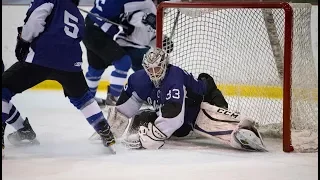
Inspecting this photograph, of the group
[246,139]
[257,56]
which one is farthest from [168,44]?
[246,139]

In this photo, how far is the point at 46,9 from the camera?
2602 mm

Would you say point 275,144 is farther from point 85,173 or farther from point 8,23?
point 8,23

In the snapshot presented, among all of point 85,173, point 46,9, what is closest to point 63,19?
point 46,9

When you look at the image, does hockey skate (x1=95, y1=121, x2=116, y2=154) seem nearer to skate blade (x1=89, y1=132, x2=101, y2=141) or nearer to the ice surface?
the ice surface

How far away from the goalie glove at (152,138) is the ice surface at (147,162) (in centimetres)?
4

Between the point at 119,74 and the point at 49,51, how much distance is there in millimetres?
1603

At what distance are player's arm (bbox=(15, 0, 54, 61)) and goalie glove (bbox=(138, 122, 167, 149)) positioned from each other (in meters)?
0.62

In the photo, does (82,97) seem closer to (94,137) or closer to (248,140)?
(94,137)

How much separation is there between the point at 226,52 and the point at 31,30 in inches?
47.7

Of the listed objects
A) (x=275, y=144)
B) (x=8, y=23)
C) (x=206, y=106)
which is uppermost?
(x=8, y=23)

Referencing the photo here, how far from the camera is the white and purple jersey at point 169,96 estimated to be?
2844mm

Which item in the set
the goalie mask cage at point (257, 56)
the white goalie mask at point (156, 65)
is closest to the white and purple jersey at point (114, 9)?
the goalie mask cage at point (257, 56)

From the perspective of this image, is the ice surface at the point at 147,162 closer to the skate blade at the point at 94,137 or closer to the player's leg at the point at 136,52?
A: the skate blade at the point at 94,137

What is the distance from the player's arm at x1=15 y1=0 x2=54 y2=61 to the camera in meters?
2.59
